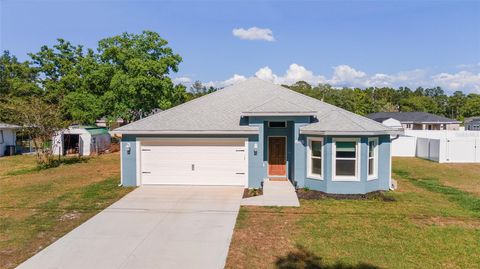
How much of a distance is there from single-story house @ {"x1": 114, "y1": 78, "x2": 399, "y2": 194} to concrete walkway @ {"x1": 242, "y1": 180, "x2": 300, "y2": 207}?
1.56 feet

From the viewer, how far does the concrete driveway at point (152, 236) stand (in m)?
6.58

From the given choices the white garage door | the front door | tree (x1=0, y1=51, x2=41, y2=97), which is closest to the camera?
the white garage door

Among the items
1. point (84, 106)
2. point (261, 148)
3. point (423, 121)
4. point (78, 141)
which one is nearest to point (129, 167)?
point (261, 148)

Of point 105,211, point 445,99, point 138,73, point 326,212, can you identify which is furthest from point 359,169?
point 445,99

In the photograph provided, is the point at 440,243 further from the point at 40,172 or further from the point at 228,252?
the point at 40,172

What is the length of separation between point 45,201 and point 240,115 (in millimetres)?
8431

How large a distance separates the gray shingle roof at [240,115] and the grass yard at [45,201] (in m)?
3.21

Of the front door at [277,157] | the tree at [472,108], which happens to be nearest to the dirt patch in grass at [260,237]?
the front door at [277,157]

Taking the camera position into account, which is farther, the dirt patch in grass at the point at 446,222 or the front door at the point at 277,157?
the front door at the point at 277,157

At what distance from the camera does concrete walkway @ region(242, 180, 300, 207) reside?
35.9ft

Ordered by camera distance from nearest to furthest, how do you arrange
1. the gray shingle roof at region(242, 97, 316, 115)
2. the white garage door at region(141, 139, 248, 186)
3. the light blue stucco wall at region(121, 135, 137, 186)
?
the gray shingle roof at region(242, 97, 316, 115) → the white garage door at region(141, 139, 248, 186) → the light blue stucco wall at region(121, 135, 137, 186)

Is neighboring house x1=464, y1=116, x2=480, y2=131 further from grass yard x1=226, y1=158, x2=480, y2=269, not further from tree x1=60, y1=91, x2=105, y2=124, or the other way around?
tree x1=60, y1=91, x2=105, y2=124

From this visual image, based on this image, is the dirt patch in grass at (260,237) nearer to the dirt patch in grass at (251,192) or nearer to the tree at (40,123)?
the dirt patch in grass at (251,192)

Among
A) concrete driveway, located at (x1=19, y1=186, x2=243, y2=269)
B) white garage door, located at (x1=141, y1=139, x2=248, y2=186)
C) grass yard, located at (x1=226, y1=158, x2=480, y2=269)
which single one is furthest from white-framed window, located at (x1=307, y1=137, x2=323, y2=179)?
concrete driveway, located at (x1=19, y1=186, x2=243, y2=269)
